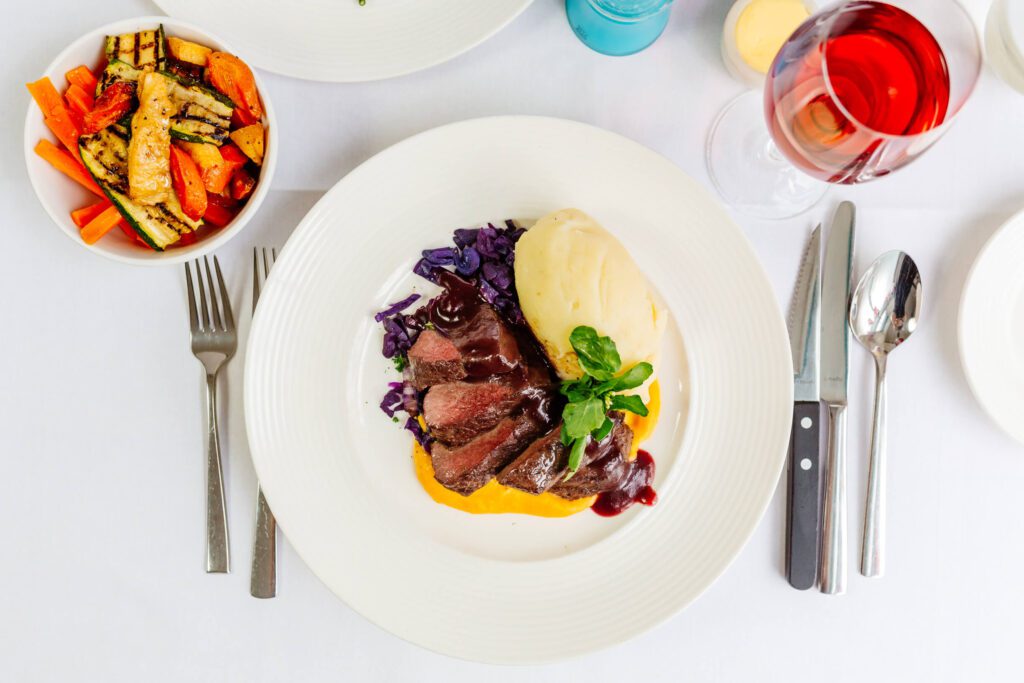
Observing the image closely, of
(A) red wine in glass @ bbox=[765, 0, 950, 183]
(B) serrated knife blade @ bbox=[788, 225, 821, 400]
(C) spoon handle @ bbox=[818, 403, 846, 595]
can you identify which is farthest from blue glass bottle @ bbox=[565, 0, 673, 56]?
(C) spoon handle @ bbox=[818, 403, 846, 595]

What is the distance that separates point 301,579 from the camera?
159 centimetres

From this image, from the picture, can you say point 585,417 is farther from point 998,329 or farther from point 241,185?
point 998,329

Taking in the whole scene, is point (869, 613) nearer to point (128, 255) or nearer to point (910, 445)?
point (910, 445)

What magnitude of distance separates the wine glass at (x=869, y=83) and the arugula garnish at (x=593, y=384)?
0.43m

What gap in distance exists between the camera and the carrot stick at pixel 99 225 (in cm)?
135

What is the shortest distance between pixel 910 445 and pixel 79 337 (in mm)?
1761

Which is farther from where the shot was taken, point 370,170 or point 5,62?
point 5,62

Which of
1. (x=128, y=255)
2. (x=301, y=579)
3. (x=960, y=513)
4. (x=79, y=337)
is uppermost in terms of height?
(x=128, y=255)

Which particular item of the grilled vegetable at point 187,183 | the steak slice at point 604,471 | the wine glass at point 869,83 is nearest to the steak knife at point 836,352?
the wine glass at point 869,83

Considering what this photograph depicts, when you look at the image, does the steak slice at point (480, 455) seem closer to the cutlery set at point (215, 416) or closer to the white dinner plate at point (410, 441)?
the white dinner plate at point (410, 441)

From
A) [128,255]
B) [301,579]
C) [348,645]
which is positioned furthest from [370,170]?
[348,645]

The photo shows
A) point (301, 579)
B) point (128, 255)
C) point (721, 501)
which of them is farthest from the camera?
point (301, 579)

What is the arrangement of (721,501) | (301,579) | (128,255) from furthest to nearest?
1. (301,579)
2. (721,501)
3. (128,255)

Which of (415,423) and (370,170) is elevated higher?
(370,170)
